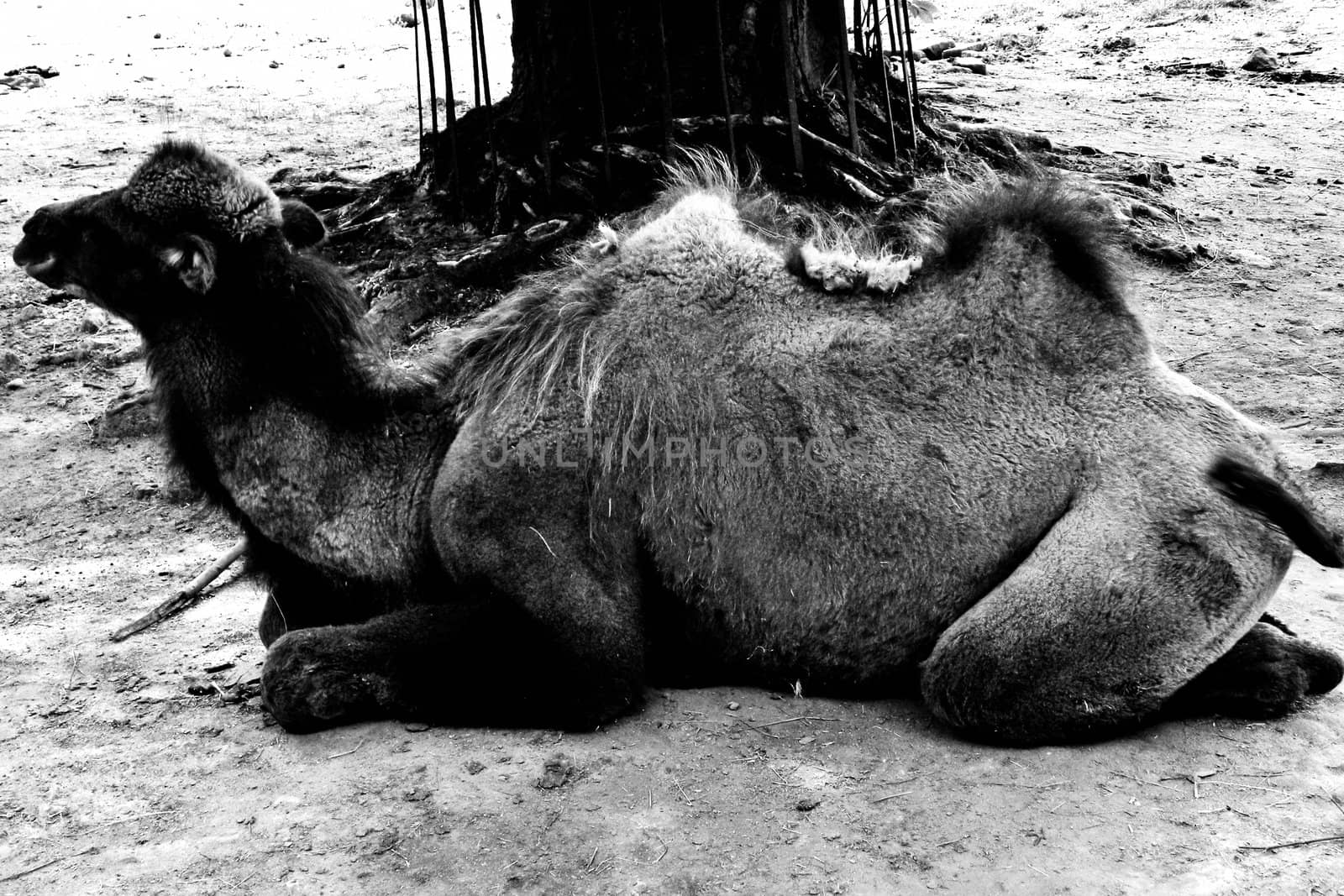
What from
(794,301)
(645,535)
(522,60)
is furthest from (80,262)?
(522,60)

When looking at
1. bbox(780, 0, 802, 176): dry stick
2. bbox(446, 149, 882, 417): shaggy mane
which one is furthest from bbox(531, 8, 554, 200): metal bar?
bbox(446, 149, 882, 417): shaggy mane

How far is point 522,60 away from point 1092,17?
11.6 m

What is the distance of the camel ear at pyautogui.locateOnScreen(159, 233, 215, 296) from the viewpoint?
4.56m

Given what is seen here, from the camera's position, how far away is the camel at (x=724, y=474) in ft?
13.0

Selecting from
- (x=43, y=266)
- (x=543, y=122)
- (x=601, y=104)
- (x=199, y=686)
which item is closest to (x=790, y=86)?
(x=601, y=104)

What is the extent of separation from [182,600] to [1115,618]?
3.83m

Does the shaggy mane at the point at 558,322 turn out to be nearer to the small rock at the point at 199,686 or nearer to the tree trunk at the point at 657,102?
the small rock at the point at 199,686

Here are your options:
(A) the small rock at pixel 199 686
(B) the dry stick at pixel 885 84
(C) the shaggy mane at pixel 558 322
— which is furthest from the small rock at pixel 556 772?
(B) the dry stick at pixel 885 84

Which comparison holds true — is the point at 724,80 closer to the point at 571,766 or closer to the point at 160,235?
the point at 160,235

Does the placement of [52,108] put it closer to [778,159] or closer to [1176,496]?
[778,159]

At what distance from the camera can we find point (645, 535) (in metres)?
4.44

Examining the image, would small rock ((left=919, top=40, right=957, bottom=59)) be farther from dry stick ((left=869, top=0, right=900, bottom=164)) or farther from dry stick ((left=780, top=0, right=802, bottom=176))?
dry stick ((left=780, top=0, right=802, bottom=176))

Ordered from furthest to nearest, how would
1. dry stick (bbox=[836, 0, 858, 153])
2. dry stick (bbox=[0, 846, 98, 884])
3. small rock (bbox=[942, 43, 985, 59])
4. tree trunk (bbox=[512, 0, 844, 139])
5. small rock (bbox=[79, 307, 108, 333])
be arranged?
small rock (bbox=[942, 43, 985, 59])
small rock (bbox=[79, 307, 108, 333])
dry stick (bbox=[836, 0, 858, 153])
tree trunk (bbox=[512, 0, 844, 139])
dry stick (bbox=[0, 846, 98, 884])

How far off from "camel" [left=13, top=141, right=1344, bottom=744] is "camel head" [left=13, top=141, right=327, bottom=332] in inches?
0.4
